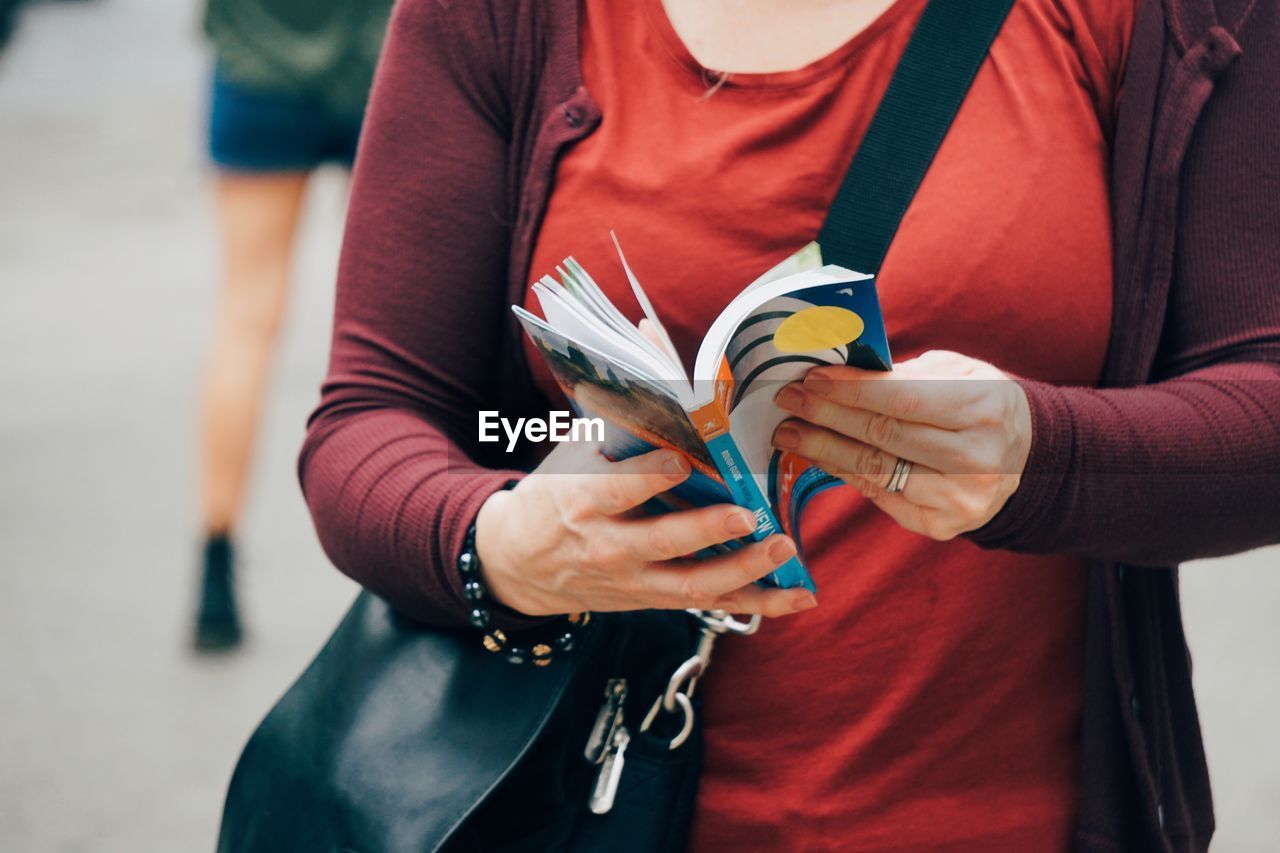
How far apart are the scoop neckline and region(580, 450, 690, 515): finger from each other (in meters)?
0.46

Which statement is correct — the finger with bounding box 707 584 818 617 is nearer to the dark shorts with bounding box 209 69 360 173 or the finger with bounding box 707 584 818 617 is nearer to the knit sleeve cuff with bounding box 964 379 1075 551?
the knit sleeve cuff with bounding box 964 379 1075 551

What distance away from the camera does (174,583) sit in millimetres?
4152

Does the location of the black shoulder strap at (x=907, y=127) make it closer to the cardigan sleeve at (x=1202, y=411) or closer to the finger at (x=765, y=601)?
the cardigan sleeve at (x=1202, y=411)

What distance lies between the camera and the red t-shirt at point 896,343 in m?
1.35

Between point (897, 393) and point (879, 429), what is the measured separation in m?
0.04

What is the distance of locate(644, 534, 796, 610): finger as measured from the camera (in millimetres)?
1136

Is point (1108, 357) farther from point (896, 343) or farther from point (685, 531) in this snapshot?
point (685, 531)

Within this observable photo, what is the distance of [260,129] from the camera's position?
3.53 m

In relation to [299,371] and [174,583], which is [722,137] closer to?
[174,583]

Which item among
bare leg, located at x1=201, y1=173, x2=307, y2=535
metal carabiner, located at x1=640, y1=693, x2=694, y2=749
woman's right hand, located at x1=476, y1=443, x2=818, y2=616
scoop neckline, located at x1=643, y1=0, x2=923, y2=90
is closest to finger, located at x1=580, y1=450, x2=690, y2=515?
woman's right hand, located at x1=476, y1=443, x2=818, y2=616

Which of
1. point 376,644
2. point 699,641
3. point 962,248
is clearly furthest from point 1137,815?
point 376,644

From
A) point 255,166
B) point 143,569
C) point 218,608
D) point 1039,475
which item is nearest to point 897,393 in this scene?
point 1039,475

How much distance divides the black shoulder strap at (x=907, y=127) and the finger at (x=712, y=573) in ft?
1.04

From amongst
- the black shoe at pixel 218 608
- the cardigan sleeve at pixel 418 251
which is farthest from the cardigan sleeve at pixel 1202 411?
the black shoe at pixel 218 608
